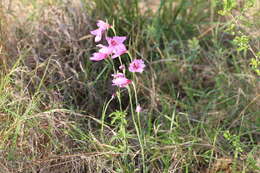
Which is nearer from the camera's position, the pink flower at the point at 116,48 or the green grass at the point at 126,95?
the pink flower at the point at 116,48

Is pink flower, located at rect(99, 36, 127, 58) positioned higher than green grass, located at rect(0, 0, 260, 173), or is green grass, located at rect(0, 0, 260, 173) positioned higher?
pink flower, located at rect(99, 36, 127, 58)

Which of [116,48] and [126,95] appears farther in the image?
[126,95]

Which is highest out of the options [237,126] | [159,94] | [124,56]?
[124,56]

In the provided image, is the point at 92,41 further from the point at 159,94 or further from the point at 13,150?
the point at 13,150

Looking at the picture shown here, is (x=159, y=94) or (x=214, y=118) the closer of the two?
(x=214, y=118)

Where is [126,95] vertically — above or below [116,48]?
below

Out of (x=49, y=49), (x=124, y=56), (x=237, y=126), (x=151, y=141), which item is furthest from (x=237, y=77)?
(x=49, y=49)

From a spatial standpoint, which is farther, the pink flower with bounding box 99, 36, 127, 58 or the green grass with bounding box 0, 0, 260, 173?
the green grass with bounding box 0, 0, 260, 173

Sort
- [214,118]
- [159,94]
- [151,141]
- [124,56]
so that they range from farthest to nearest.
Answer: [124,56] < [159,94] < [214,118] < [151,141]
